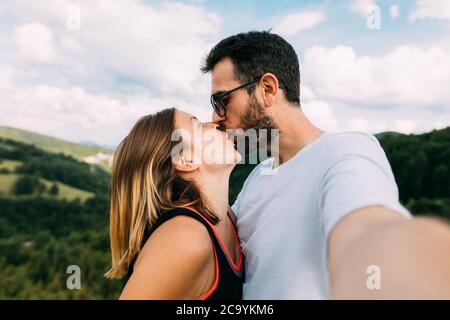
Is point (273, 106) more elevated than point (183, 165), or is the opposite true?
point (273, 106)

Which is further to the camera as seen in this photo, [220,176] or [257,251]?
[220,176]

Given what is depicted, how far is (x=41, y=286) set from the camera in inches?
1249

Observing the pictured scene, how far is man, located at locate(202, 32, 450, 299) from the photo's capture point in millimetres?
873

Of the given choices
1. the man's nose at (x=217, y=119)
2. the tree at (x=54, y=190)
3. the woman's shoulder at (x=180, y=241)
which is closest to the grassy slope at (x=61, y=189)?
the tree at (x=54, y=190)

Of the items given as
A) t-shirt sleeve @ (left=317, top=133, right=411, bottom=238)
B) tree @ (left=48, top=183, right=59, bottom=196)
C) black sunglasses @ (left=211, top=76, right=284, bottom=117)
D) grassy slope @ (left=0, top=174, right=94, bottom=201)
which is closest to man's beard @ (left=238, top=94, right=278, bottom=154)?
black sunglasses @ (left=211, top=76, right=284, bottom=117)

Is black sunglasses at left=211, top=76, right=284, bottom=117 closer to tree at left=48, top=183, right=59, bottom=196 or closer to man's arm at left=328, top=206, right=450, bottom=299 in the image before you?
man's arm at left=328, top=206, right=450, bottom=299

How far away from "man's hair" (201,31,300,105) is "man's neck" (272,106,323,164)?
24 centimetres

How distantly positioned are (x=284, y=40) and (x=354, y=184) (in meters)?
2.11

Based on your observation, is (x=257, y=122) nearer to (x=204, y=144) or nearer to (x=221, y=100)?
(x=221, y=100)

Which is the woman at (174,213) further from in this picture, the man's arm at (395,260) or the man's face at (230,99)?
the man's arm at (395,260)

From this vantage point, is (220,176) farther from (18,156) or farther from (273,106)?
(18,156)

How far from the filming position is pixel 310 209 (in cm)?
190

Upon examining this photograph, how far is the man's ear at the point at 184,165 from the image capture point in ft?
8.11
